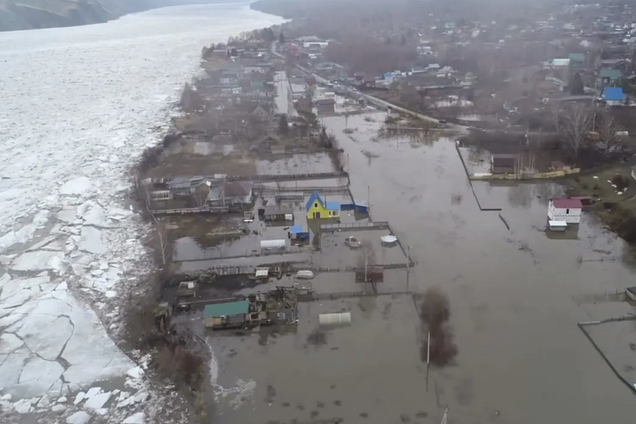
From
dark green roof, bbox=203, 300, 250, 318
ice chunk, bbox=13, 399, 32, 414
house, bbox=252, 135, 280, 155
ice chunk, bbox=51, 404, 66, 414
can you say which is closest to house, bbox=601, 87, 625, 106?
house, bbox=252, 135, 280, 155

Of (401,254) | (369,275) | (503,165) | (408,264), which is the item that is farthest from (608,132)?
(369,275)

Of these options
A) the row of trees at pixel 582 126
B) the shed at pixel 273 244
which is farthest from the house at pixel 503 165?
the shed at pixel 273 244

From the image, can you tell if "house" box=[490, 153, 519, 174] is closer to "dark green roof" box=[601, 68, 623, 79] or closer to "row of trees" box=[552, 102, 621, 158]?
"row of trees" box=[552, 102, 621, 158]

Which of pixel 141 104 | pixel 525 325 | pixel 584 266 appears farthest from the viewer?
pixel 141 104

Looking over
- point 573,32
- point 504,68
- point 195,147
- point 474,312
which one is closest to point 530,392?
point 474,312

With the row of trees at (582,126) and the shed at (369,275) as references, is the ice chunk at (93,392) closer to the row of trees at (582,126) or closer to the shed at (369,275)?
the shed at (369,275)

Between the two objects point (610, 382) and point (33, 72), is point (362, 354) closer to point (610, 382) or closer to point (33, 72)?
point (610, 382)
